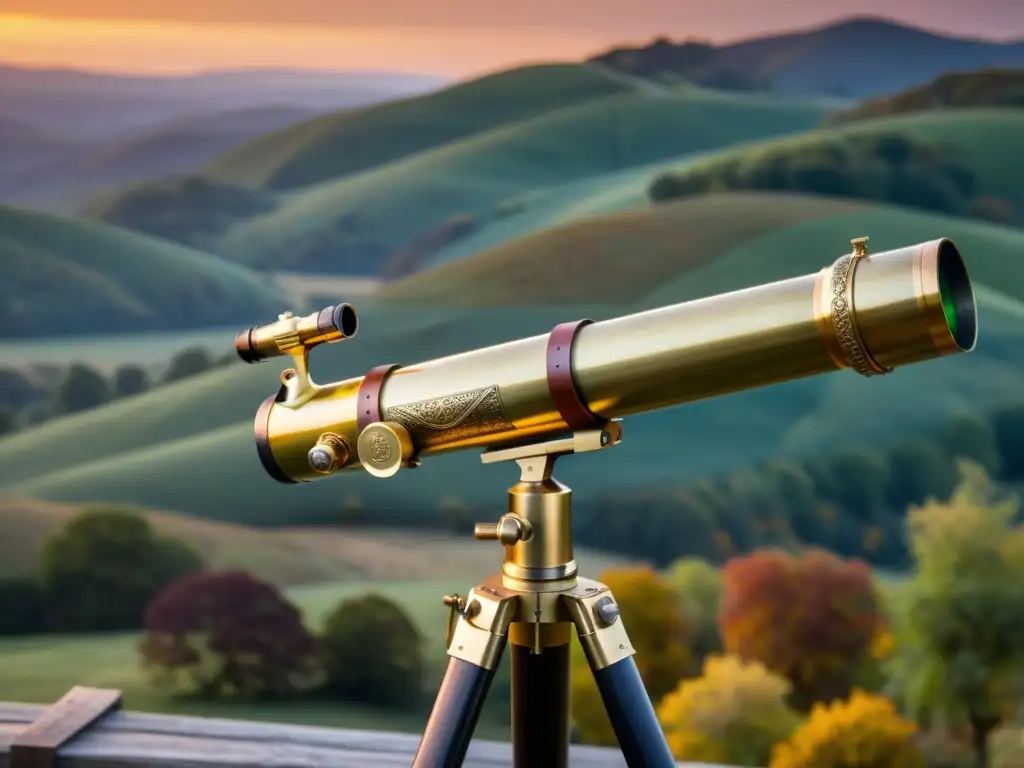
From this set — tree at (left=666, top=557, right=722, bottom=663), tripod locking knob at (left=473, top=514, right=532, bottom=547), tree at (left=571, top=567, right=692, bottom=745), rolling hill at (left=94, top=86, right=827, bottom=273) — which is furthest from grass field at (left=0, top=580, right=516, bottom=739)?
tripod locking knob at (left=473, top=514, right=532, bottom=547)

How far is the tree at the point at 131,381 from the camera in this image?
3348mm

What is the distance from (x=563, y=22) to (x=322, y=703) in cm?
202

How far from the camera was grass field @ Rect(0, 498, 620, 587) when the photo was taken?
3.20m

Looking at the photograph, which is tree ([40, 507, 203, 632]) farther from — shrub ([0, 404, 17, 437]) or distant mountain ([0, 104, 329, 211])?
distant mountain ([0, 104, 329, 211])

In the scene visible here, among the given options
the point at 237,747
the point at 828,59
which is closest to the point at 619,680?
the point at 237,747

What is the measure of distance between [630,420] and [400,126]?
116cm

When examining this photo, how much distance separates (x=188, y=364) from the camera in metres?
3.34

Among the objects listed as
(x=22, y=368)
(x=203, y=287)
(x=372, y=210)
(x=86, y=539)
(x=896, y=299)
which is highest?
(x=372, y=210)

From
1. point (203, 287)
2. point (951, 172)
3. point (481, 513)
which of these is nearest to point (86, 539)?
point (203, 287)

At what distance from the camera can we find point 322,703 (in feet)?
10.5

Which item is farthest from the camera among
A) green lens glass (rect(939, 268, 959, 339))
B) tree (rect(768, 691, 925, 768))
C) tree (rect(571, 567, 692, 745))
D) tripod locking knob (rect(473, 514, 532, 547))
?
tree (rect(571, 567, 692, 745))

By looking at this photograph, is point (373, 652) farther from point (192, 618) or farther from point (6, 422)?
point (6, 422)

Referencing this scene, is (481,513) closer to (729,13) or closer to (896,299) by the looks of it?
(729,13)

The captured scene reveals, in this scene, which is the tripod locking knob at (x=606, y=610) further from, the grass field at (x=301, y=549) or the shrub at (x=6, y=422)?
the shrub at (x=6, y=422)
